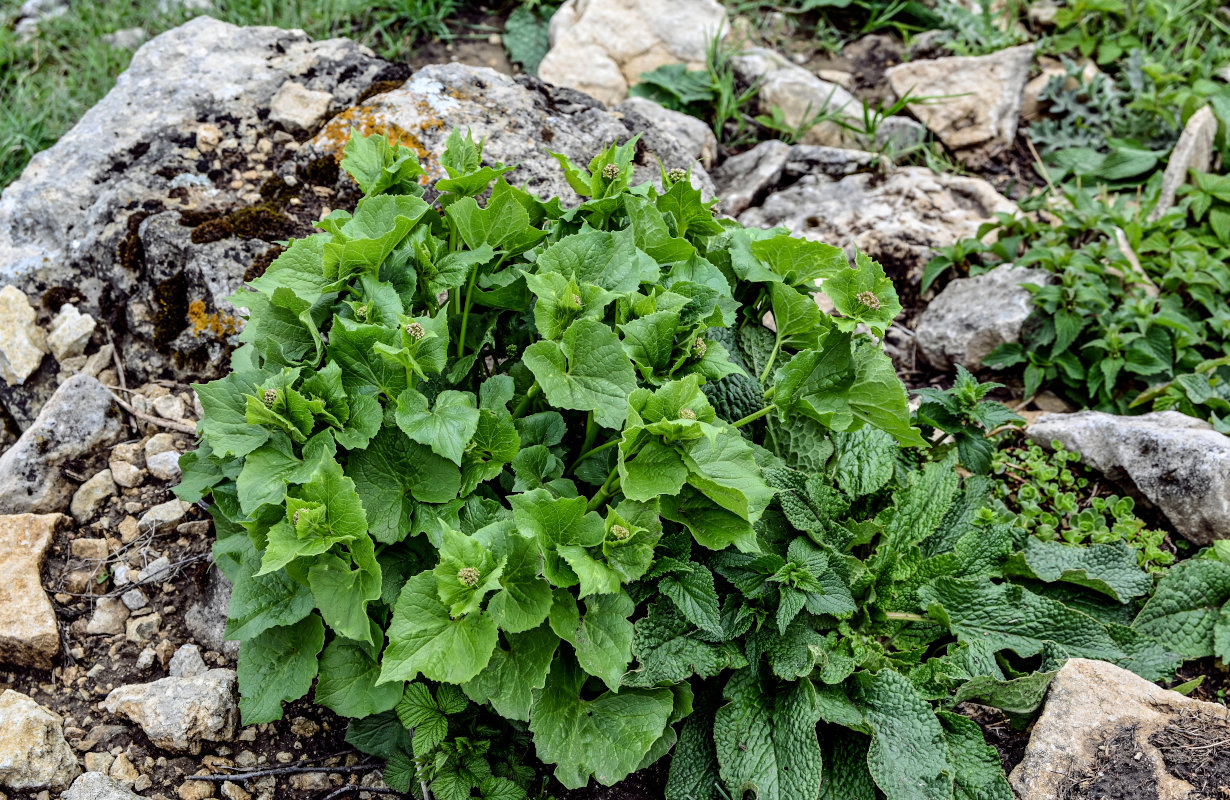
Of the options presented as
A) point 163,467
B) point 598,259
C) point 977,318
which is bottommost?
point 163,467

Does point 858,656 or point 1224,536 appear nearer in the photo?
point 858,656

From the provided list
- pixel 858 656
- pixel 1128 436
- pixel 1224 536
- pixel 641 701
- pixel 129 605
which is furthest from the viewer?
pixel 1128 436

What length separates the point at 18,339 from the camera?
3631 mm

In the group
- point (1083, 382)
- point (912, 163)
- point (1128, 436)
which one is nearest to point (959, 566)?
point (1128, 436)

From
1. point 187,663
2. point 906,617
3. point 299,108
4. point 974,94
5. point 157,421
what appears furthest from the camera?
point 974,94

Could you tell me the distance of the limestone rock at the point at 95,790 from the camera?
97.6 inches

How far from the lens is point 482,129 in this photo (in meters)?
4.09

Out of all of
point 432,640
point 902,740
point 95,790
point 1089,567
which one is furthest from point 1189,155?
point 95,790

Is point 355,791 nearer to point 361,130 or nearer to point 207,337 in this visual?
point 207,337

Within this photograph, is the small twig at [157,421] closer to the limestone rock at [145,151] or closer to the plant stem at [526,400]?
the limestone rock at [145,151]

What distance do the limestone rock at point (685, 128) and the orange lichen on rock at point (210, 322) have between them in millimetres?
2326

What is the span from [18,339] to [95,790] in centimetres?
200

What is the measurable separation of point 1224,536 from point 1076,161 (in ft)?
9.32

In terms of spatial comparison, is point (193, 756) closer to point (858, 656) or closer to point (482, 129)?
point (858, 656)
